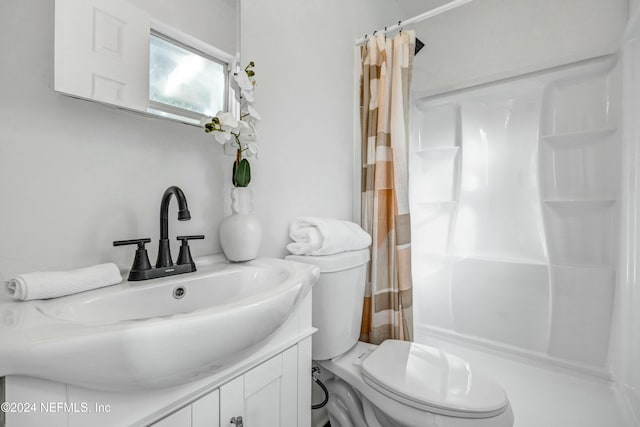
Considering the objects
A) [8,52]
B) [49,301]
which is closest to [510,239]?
[49,301]

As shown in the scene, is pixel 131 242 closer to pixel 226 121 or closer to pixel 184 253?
pixel 184 253

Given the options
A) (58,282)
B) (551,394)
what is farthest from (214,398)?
(551,394)

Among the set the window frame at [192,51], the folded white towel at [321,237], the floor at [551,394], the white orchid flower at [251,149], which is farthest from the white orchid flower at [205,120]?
the floor at [551,394]

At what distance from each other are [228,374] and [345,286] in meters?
0.62

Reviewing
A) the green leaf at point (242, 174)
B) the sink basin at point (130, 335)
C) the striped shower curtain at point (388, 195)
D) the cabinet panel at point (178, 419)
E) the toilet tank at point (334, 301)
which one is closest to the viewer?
the sink basin at point (130, 335)

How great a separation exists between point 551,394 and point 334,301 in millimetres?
1321

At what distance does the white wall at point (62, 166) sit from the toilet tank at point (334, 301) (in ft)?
1.66

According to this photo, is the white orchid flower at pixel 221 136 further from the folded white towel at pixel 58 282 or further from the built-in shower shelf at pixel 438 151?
the built-in shower shelf at pixel 438 151

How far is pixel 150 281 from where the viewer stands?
2.26 feet

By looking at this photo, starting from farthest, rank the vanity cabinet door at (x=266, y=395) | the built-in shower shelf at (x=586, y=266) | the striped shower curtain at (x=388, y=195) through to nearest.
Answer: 1. the built-in shower shelf at (x=586, y=266)
2. the striped shower curtain at (x=388, y=195)
3. the vanity cabinet door at (x=266, y=395)

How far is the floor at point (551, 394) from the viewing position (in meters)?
1.31

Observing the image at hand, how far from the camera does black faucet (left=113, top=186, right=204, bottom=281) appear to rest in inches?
27.2

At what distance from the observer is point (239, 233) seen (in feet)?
2.87

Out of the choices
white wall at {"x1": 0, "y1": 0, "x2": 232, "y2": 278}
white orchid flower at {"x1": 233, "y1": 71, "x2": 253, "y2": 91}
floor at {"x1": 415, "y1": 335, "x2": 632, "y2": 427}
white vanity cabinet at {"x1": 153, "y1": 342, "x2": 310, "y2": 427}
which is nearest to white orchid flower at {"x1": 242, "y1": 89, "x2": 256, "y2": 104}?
white orchid flower at {"x1": 233, "y1": 71, "x2": 253, "y2": 91}
